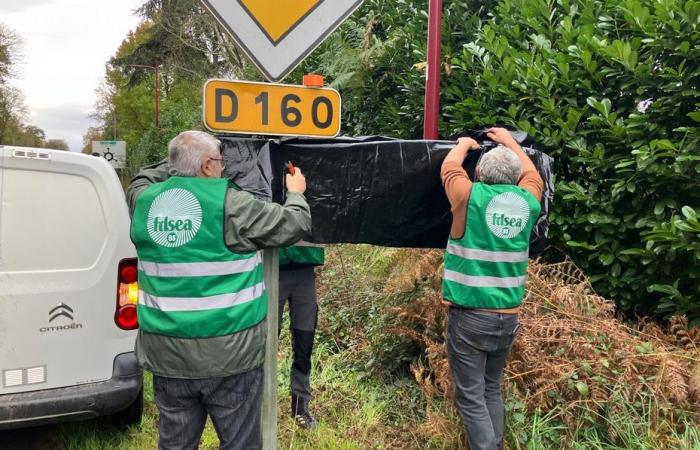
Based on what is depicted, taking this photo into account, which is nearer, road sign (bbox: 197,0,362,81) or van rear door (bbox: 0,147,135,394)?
road sign (bbox: 197,0,362,81)

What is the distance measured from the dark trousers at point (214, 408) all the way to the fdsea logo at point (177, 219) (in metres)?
0.63

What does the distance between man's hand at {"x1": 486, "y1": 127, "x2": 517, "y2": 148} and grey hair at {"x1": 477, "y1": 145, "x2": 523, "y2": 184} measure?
0.14 metres

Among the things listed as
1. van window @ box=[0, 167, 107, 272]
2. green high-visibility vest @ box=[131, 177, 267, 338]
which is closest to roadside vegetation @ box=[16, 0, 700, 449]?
van window @ box=[0, 167, 107, 272]

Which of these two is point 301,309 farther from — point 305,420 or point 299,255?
point 305,420

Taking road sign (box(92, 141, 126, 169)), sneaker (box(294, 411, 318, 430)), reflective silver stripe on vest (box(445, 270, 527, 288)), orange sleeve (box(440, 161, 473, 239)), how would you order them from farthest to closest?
1. road sign (box(92, 141, 126, 169))
2. sneaker (box(294, 411, 318, 430))
3. reflective silver stripe on vest (box(445, 270, 527, 288))
4. orange sleeve (box(440, 161, 473, 239))

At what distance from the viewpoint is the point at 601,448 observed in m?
3.15

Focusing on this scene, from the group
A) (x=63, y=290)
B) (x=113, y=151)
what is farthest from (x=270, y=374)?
(x=113, y=151)

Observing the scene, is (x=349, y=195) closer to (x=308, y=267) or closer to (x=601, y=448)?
(x=308, y=267)

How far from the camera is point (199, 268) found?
2.41 m

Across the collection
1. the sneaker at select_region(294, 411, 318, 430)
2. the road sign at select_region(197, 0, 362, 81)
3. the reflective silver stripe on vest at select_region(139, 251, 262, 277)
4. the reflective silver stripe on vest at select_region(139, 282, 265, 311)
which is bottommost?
the sneaker at select_region(294, 411, 318, 430)

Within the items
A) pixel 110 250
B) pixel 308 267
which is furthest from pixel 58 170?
pixel 308 267

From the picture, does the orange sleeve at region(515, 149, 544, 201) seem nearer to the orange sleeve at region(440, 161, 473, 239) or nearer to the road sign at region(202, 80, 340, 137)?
the orange sleeve at region(440, 161, 473, 239)

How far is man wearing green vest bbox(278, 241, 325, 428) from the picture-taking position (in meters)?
3.90

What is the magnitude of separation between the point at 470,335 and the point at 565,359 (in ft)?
2.53
